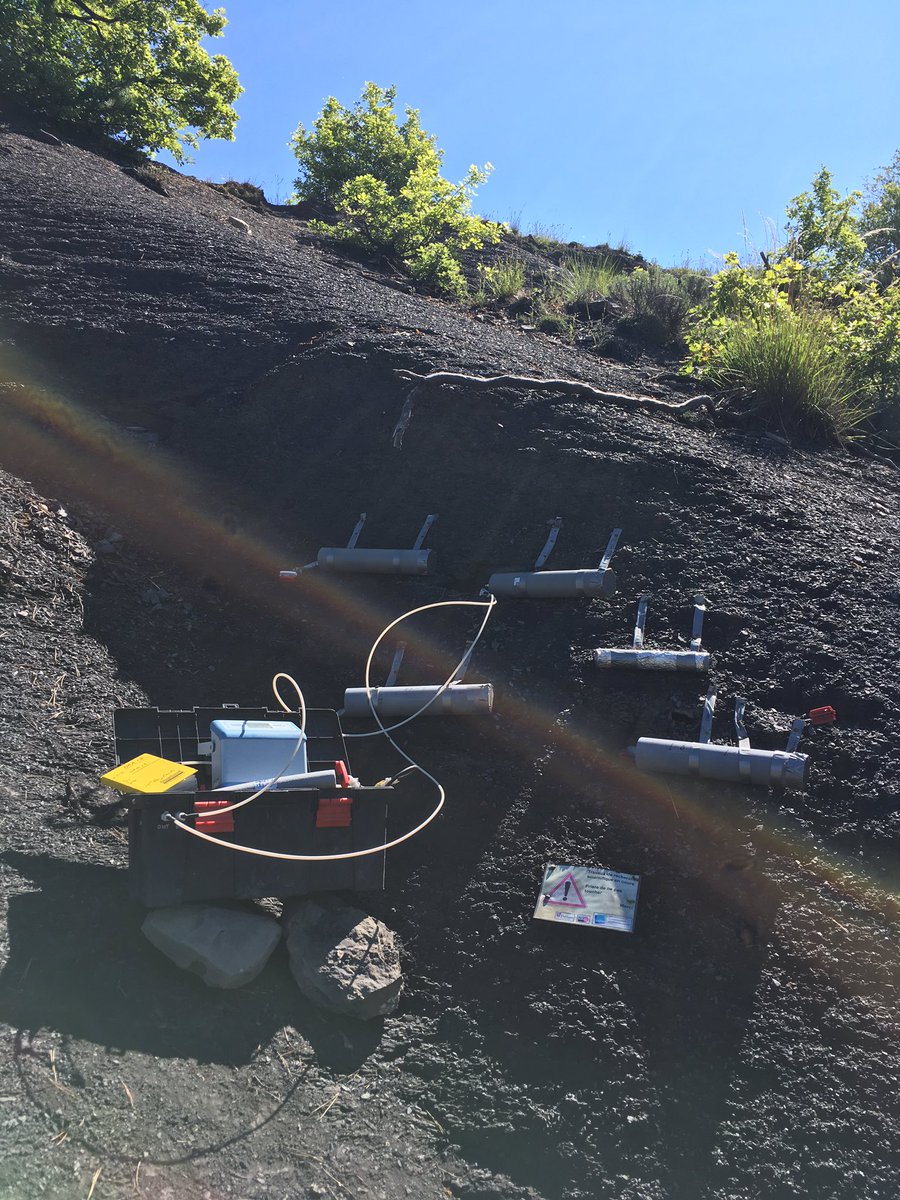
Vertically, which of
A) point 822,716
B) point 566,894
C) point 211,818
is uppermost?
point 822,716

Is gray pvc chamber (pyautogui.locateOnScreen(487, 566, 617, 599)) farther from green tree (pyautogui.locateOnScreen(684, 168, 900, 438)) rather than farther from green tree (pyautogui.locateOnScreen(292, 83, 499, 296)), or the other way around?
green tree (pyautogui.locateOnScreen(292, 83, 499, 296))

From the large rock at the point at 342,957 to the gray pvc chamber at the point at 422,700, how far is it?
1173 mm

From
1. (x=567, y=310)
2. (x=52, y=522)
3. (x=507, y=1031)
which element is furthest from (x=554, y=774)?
(x=567, y=310)

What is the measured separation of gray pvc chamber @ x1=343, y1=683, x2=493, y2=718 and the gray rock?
1.38 metres

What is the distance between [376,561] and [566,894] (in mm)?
2481

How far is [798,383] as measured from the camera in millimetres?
7223

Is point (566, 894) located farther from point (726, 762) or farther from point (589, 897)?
point (726, 762)

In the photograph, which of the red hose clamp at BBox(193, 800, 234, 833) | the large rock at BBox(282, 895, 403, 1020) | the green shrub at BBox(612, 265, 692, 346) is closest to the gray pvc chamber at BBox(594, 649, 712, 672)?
the large rock at BBox(282, 895, 403, 1020)

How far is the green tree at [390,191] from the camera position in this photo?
12242mm

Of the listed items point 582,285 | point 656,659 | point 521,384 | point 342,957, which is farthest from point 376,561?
point 582,285

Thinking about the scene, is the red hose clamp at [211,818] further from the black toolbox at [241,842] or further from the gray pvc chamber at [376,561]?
the gray pvc chamber at [376,561]

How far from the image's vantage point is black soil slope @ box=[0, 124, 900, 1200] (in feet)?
10.3

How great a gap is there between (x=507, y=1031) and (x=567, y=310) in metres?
9.30

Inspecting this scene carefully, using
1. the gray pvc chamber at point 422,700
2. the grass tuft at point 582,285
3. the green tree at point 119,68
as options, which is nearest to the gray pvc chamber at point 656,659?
the gray pvc chamber at point 422,700
